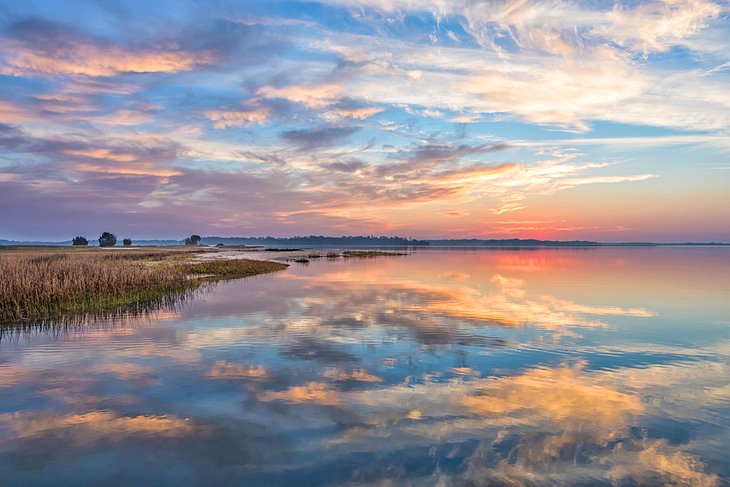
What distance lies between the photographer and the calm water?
9273mm

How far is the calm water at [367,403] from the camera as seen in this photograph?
927cm

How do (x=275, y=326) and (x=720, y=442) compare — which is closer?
(x=720, y=442)

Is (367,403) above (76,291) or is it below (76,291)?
below

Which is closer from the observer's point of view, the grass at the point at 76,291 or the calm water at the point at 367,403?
the calm water at the point at 367,403

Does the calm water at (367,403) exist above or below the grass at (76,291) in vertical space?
below

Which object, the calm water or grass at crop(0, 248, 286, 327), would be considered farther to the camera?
grass at crop(0, 248, 286, 327)

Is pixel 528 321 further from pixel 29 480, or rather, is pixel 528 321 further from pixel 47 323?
pixel 47 323

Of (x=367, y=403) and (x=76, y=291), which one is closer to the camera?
(x=367, y=403)

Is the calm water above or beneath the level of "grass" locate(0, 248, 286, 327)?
beneath

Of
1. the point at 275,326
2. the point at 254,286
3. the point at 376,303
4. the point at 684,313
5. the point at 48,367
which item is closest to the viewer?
the point at 48,367

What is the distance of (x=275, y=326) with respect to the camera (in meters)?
25.0

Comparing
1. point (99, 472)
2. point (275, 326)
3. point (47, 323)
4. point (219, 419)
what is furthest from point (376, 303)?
point (99, 472)

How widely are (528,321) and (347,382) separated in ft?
52.4

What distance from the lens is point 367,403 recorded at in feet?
42.1
